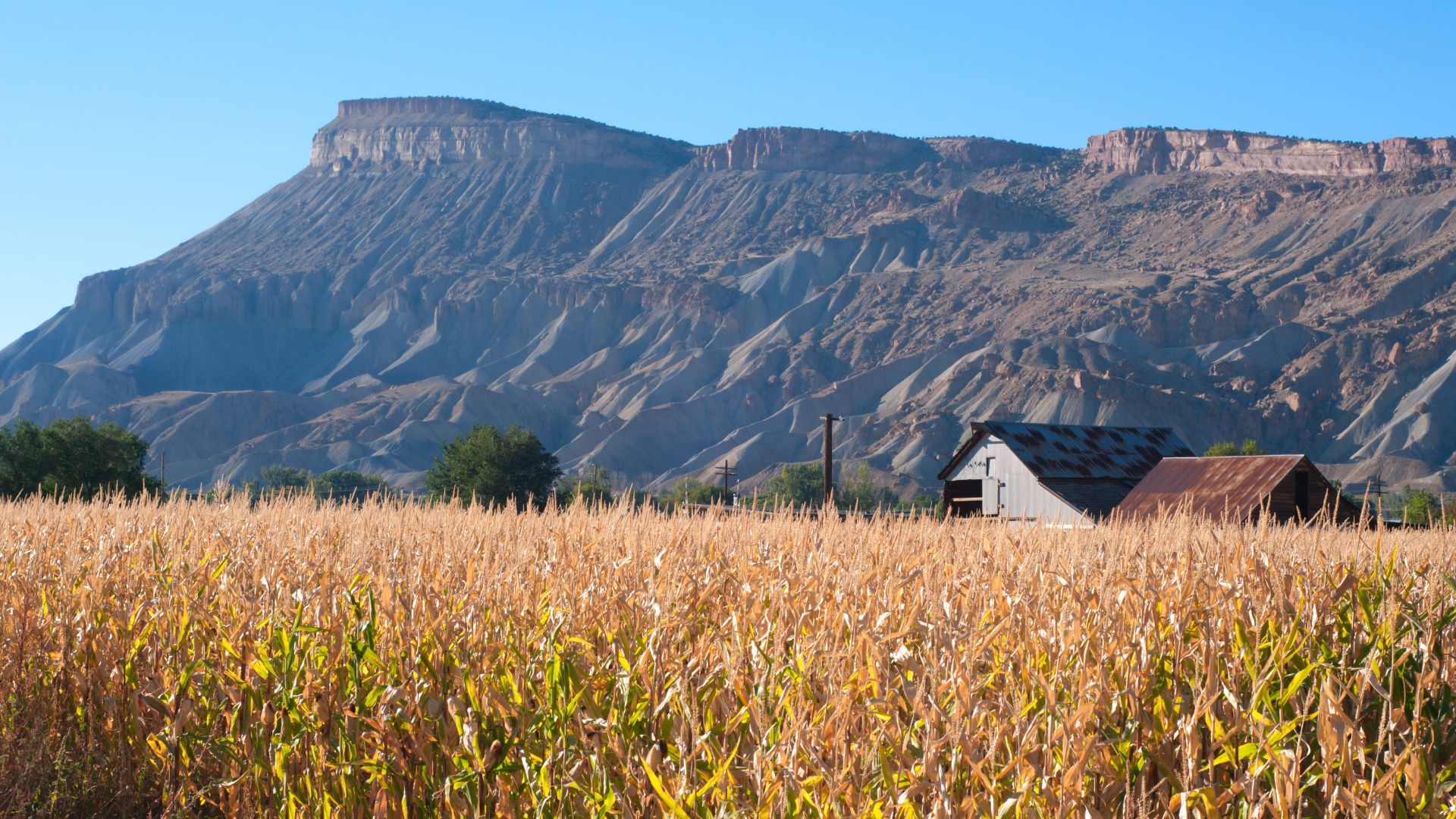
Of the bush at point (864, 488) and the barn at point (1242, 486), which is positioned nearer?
the barn at point (1242, 486)

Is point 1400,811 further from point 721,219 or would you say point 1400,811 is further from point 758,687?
point 721,219

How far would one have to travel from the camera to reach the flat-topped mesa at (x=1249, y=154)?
146 m

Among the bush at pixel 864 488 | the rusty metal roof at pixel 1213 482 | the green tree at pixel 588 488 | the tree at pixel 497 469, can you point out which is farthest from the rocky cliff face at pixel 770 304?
the rusty metal roof at pixel 1213 482

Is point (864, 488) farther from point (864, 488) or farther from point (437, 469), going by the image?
point (437, 469)

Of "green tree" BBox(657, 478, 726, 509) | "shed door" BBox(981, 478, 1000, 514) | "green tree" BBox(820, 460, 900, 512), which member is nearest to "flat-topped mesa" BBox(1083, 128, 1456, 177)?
"green tree" BBox(820, 460, 900, 512)

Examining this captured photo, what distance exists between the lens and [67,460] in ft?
141

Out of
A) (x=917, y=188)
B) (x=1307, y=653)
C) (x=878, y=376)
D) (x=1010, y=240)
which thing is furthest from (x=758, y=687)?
(x=917, y=188)

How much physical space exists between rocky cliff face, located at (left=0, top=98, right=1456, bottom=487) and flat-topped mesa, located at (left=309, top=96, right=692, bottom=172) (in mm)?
578

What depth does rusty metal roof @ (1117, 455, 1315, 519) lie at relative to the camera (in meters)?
32.1

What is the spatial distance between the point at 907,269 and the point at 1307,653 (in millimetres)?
130277

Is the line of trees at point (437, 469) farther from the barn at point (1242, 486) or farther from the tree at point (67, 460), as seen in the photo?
the barn at point (1242, 486)

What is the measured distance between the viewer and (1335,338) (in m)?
105

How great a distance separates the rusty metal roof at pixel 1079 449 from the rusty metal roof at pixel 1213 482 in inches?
161

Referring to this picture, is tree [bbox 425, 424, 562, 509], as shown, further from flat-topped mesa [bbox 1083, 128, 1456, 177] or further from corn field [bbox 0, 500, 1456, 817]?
flat-topped mesa [bbox 1083, 128, 1456, 177]
